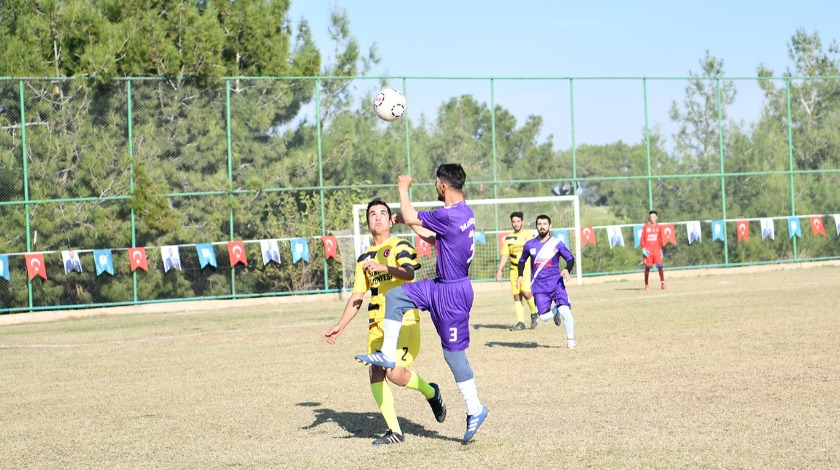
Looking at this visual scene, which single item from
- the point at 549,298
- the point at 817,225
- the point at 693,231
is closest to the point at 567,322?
the point at 549,298

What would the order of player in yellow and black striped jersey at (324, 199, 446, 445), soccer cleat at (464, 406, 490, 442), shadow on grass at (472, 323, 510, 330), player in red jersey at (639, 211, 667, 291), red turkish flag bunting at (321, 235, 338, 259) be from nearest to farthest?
soccer cleat at (464, 406, 490, 442) → player in yellow and black striped jersey at (324, 199, 446, 445) → shadow on grass at (472, 323, 510, 330) → player in red jersey at (639, 211, 667, 291) → red turkish flag bunting at (321, 235, 338, 259)

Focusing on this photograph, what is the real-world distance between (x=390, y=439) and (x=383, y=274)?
1273 mm

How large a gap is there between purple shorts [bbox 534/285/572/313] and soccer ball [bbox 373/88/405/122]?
15.3 ft

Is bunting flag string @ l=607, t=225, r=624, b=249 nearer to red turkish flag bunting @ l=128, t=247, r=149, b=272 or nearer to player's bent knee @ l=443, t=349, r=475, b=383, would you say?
red turkish flag bunting @ l=128, t=247, r=149, b=272

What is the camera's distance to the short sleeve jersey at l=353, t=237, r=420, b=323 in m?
7.89

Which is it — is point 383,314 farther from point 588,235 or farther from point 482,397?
point 588,235

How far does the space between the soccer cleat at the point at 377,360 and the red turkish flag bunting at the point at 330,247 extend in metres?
18.8

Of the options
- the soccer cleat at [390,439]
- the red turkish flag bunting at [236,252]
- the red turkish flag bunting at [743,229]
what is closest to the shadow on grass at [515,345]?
the soccer cleat at [390,439]

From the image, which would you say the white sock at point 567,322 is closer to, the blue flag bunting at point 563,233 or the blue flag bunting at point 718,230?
the blue flag bunting at point 563,233

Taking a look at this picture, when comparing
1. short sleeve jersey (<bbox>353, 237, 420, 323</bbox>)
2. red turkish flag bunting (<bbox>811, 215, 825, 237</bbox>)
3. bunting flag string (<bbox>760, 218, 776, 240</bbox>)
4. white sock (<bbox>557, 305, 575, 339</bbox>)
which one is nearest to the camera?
short sleeve jersey (<bbox>353, 237, 420, 323</bbox>)

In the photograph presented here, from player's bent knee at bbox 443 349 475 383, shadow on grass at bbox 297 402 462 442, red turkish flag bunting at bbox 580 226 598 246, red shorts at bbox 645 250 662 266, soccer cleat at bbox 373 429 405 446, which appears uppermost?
red turkish flag bunting at bbox 580 226 598 246

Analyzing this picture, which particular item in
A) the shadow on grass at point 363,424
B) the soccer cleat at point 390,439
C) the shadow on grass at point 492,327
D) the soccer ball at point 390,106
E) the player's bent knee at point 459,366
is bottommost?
the shadow on grass at point 363,424

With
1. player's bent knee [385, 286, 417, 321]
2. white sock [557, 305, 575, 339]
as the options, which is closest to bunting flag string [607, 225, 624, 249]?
white sock [557, 305, 575, 339]

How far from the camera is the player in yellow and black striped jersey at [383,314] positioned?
776cm
